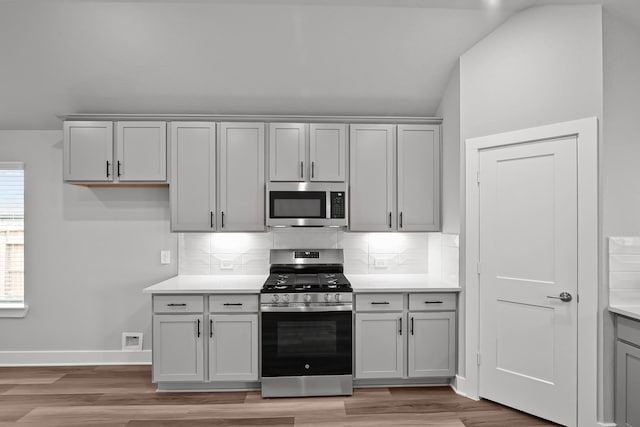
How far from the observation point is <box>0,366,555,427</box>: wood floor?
2.95 metres

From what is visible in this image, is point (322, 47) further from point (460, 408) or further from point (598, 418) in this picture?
point (598, 418)

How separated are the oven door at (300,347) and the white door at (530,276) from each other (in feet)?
3.97

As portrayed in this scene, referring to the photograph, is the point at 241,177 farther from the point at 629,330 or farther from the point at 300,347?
the point at 629,330

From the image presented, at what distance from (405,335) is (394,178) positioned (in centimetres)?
142

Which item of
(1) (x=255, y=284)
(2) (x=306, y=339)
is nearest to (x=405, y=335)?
(2) (x=306, y=339)

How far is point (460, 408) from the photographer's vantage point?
3152 millimetres

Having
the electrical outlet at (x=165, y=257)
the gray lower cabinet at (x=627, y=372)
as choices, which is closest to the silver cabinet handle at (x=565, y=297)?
the gray lower cabinet at (x=627, y=372)

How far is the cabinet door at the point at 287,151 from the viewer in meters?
3.74

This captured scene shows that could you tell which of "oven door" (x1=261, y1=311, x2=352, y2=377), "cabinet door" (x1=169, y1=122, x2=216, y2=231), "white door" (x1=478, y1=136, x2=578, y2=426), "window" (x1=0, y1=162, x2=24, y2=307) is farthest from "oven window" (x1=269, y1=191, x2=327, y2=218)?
"window" (x1=0, y1=162, x2=24, y2=307)

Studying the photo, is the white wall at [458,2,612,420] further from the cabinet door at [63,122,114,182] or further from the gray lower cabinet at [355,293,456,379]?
the cabinet door at [63,122,114,182]

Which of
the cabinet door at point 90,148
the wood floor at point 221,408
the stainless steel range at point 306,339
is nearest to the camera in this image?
the wood floor at point 221,408

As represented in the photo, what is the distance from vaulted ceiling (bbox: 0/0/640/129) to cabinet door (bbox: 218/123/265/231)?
28 centimetres

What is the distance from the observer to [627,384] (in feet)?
8.33

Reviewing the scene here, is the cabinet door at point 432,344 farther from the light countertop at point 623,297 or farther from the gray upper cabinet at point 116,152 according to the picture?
the gray upper cabinet at point 116,152
